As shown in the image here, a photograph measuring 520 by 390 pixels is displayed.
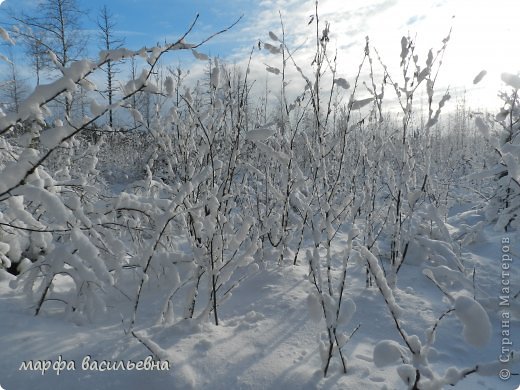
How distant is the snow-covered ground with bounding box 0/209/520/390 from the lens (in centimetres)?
133

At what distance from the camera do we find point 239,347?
1573 mm

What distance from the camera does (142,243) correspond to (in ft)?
8.59

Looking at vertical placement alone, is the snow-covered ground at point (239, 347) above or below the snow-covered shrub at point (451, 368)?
below

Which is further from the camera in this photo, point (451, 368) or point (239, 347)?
point (239, 347)

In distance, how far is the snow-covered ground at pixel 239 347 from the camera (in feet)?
4.35

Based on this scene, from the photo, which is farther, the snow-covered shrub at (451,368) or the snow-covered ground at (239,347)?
the snow-covered ground at (239,347)

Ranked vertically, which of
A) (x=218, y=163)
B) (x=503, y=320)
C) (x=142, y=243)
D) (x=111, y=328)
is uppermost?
(x=218, y=163)

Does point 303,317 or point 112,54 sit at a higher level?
point 112,54

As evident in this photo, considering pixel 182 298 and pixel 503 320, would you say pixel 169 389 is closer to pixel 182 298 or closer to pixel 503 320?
pixel 182 298

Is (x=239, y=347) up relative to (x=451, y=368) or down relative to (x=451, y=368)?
down

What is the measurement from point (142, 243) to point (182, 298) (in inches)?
23.4

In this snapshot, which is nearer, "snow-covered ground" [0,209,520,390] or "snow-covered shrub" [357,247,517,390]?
"snow-covered shrub" [357,247,517,390]

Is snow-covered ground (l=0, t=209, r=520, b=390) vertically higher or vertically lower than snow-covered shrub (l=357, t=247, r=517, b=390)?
lower

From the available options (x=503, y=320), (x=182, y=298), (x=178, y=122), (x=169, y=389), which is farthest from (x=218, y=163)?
(x=503, y=320)
